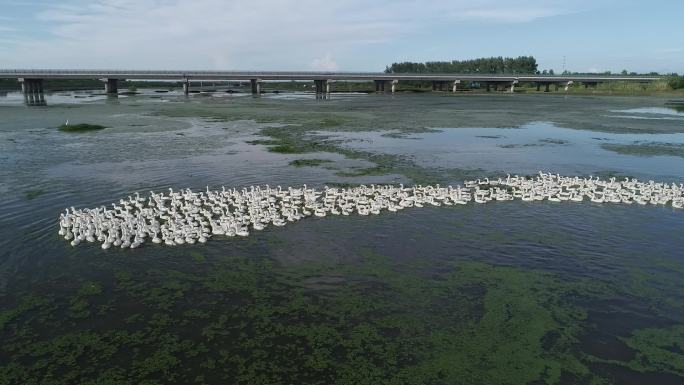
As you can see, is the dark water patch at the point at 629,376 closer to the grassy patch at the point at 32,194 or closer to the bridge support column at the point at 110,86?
the grassy patch at the point at 32,194

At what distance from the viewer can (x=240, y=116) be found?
62906 millimetres

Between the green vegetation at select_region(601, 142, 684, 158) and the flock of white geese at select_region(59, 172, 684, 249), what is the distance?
11847 mm

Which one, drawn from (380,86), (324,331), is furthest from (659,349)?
(380,86)

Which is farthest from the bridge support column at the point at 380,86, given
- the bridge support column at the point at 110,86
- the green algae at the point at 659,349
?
the green algae at the point at 659,349

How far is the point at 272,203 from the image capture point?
20.7 metres

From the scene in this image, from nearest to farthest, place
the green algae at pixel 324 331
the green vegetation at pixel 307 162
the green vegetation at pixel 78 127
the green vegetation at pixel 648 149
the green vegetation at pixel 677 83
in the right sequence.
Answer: the green algae at pixel 324 331, the green vegetation at pixel 307 162, the green vegetation at pixel 648 149, the green vegetation at pixel 78 127, the green vegetation at pixel 677 83

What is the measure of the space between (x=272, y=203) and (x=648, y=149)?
31.1m

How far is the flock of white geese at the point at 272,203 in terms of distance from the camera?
1725 centimetres

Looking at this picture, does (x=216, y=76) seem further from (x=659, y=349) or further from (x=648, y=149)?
(x=659, y=349)

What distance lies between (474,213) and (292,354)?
12.0 meters

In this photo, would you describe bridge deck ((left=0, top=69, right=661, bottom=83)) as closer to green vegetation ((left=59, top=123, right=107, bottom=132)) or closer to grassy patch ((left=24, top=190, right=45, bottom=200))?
green vegetation ((left=59, top=123, right=107, bottom=132))

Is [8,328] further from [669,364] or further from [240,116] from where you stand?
[240,116]

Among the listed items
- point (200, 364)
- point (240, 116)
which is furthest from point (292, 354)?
Answer: point (240, 116)

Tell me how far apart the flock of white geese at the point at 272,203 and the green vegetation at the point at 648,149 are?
11.8 m
